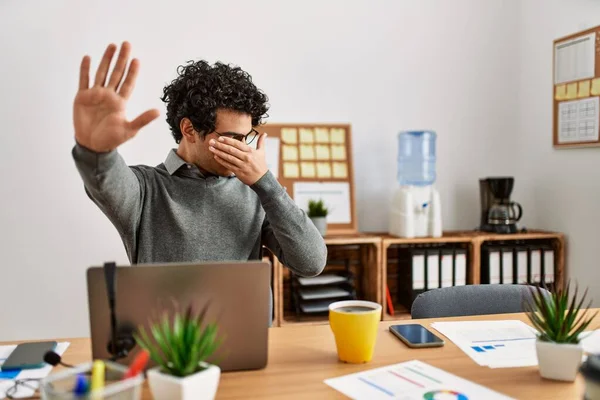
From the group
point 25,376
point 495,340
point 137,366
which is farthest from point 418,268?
point 137,366

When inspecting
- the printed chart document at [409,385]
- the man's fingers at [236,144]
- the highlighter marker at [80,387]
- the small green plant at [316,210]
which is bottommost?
the printed chart document at [409,385]

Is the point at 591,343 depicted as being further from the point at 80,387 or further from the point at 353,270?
the point at 353,270

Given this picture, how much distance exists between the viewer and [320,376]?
0.99 meters

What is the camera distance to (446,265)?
2.86 m

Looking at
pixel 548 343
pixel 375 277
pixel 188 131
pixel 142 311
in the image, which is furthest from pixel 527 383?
pixel 375 277

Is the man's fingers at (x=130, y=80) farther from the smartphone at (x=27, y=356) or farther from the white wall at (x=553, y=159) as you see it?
the white wall at (x=553, y=159)

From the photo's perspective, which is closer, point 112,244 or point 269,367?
point 269,367

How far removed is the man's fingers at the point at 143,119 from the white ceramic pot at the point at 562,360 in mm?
859

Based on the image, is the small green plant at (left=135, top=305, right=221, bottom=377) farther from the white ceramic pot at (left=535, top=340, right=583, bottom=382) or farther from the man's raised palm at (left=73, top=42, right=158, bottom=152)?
the white ceramic pot at (left=535, top=340, right=583, bottom=382)

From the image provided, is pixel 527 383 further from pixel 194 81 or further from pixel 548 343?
pixel 194 81

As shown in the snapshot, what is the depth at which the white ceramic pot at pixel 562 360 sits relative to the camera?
0.96m

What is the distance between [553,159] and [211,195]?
7.23 ft

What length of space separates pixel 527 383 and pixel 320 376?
0.36 m

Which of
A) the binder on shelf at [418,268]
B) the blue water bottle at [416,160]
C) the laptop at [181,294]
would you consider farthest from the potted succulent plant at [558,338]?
the blue water bottle at [416,160]
